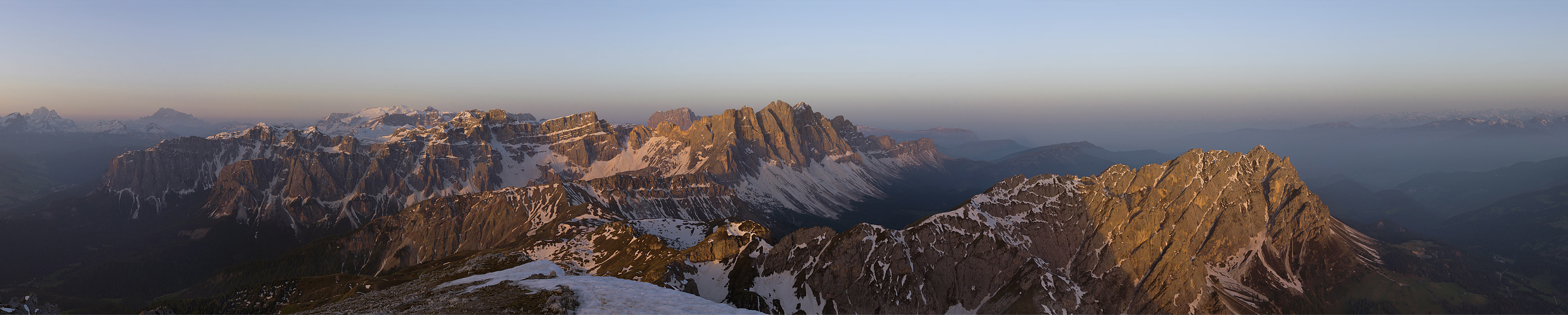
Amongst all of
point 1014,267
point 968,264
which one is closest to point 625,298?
point 968,264

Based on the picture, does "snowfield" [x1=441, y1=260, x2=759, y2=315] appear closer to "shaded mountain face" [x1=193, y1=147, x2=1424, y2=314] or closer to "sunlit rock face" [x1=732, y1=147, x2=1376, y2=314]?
"shaded mountain face" [x1=193, y1=147, x2=1424, y2=314]

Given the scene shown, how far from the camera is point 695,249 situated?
549 ft

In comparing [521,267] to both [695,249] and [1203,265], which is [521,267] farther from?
[1203,265]

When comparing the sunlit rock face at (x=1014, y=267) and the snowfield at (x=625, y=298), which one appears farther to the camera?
the sunlit rock face at (x=1014, y=267)

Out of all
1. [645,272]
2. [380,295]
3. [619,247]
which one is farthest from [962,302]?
[380,295]

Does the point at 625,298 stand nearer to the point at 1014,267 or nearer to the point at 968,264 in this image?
the point at 968,264

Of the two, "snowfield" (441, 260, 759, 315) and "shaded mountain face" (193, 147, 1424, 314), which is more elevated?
"snowfield" (441, 260, 759, 315)

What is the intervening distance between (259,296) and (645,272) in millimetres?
133783

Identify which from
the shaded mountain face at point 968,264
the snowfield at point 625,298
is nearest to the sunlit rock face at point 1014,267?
the shaded mountain face at point 968,264

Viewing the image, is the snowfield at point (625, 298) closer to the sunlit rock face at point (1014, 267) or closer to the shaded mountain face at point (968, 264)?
the shaded mountain face at point (968, 264)

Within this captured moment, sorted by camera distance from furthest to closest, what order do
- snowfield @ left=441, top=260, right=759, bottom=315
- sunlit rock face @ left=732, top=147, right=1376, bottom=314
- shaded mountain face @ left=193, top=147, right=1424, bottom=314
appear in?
1. sunlit rock face @ left=732, top=147, right=1376, bottom=314
2. shaded mountain face @ left=193, top=147, right=1424, bottom=314
3. snowfield @ left=441, top=260, right=759, bottom=315

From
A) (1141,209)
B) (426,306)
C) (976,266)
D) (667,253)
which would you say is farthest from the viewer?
(1141,209)

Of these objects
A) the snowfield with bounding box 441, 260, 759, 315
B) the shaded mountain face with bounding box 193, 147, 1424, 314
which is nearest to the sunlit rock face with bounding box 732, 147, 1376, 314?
the shaded mountain face with bounding box 193, 147, 1424, 314

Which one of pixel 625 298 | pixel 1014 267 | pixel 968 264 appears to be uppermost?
pixel 625 298
